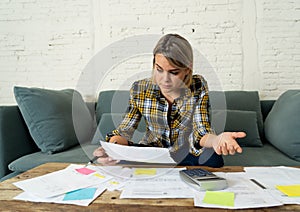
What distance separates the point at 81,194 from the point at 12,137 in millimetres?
968

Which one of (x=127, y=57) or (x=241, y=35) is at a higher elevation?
(x=241, y=35)

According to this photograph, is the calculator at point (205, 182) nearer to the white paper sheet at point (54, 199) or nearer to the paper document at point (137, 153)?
the paper document at point (137, 153)

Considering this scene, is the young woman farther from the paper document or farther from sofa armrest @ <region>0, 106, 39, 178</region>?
sofa armrest @ <region>0, 106, 39, 178</region>

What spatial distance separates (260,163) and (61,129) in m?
1.05

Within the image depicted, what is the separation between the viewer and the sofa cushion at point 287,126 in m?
1.36

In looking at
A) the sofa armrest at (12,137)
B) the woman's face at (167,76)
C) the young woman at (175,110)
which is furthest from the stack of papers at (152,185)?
the sofa armrest at (12,137)

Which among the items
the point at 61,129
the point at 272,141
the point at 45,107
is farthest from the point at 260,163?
the point at 45,107

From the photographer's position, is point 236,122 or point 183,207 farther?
point 236,122

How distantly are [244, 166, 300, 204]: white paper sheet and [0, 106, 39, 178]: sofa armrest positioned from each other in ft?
3.93

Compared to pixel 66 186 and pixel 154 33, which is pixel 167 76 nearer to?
pixel 66 186

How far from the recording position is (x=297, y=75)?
197cm

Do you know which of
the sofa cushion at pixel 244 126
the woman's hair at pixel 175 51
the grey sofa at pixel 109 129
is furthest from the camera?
the sofa cushion at pixel 244 126

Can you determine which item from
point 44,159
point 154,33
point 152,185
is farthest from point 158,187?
point 154,33

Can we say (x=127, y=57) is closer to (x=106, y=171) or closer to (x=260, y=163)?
(x=106, y=171)
